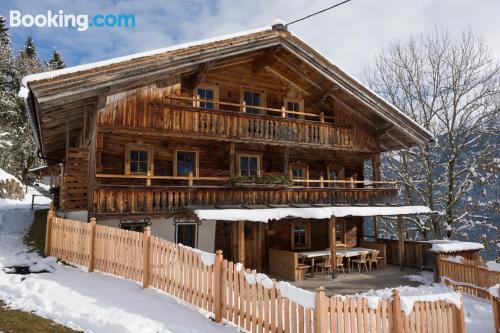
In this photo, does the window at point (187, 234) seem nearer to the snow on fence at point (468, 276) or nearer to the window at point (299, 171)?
the window at point (299, 171)

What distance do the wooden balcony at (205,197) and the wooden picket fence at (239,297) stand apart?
2354 mm

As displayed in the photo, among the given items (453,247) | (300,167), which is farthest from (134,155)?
(453,247)

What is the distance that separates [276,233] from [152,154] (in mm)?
7591

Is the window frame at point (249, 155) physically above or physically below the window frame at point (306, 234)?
above

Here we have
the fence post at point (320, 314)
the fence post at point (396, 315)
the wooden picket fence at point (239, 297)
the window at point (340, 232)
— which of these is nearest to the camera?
the fence post at point (320, 314)

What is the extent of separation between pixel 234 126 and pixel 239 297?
33.2 ft

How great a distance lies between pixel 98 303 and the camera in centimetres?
793

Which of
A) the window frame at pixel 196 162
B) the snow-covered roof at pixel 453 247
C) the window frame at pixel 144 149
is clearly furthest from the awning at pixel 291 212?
the window frame at pixel 144 149

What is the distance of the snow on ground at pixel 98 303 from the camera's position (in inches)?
274

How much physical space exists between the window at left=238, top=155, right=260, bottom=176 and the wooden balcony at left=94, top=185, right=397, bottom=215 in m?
2.68

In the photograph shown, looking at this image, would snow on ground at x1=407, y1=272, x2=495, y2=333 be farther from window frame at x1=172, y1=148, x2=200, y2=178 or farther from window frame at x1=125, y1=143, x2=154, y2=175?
window frame at x1=125, y1=143, x2=154, y2=175

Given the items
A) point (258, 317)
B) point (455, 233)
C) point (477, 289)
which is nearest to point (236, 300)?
point (258, 317)

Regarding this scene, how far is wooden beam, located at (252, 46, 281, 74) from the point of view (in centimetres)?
1770

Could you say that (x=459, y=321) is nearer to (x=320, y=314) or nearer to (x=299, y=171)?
(x=320, y=314)
